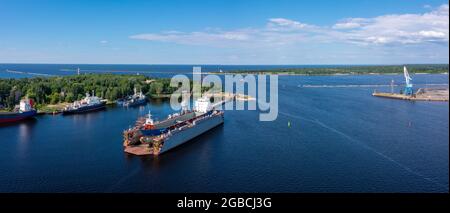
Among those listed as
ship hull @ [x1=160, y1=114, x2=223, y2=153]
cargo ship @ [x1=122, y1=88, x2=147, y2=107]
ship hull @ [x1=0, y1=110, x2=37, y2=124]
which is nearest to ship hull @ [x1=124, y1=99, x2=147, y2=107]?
cargo ship @ [x1=122, y1=88, x2=147, y2=107]

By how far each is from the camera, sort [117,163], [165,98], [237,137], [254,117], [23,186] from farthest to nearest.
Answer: [165,98] < [254,117] < [237,137] < [117,163] < [23,186]

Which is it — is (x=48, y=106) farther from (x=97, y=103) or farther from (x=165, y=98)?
(x=165, y=98)

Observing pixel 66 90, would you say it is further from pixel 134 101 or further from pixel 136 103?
pixel 136 103

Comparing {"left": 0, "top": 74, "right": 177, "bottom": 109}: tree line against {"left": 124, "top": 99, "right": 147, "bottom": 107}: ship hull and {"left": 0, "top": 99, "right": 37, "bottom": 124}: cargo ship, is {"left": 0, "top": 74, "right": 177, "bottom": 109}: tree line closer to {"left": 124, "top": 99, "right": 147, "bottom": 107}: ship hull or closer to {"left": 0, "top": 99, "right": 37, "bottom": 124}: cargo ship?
{"left": 124, "top": 99, "right": 147, "bottom": 107}: ship hull

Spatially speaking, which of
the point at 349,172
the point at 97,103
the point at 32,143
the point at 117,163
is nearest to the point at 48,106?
the point at 97,103

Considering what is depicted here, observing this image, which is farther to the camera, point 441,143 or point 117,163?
point 441,143

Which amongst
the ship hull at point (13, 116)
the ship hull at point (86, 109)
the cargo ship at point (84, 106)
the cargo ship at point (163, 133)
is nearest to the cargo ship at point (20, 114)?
the ship hull at point (13, 116)
